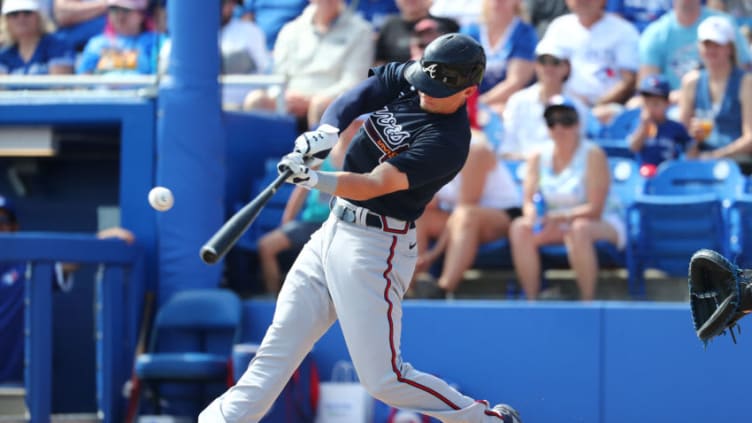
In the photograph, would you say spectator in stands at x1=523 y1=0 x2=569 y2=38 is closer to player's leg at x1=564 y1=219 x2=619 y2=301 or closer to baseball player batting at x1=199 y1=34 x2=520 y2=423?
player's leg at x1=564 y1=219 x2=619 y2=301

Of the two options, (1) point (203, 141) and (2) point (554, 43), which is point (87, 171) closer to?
(1) point (203, 141)

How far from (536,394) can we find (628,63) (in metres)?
2.62

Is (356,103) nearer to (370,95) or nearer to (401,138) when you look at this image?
(370,95)

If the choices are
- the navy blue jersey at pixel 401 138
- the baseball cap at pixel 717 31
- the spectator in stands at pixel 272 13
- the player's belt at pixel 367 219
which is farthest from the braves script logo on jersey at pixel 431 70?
the spectator in stands at pixel 272 13

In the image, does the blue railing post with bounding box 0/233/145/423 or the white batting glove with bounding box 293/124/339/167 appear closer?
the white batting glove with bounding box 293/124/339/167

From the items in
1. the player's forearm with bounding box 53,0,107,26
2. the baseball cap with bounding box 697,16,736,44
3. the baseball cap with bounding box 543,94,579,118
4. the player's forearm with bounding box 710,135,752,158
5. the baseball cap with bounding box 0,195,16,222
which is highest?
the player's forearm with bounding box 53,0,107,26

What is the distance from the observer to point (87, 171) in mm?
8086

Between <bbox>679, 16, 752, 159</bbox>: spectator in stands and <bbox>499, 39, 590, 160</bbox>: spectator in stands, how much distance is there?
68 centimetres

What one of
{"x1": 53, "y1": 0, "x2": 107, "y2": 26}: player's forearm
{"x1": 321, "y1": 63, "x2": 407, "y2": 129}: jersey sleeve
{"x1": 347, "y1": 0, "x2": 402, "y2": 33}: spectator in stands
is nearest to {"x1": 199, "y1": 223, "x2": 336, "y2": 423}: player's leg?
{"x1": 321, "y1": 63, "x2": 407, "y2": 129}: jersey sleeve

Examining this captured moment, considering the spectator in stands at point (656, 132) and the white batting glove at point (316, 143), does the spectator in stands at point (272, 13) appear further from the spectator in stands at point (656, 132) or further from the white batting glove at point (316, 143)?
the white batting glove at point (316, 143)

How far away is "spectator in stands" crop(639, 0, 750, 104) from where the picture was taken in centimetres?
795

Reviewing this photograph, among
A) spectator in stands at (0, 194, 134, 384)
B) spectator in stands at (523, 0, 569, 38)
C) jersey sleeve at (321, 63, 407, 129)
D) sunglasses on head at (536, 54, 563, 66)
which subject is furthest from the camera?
spectator in stands at (523, 0, 569, 38)

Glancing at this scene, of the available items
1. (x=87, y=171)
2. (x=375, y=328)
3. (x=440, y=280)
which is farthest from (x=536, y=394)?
(x=87, y=171)

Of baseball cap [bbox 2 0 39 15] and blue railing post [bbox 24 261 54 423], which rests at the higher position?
baseball cap [bbox 2 0 39 15]
